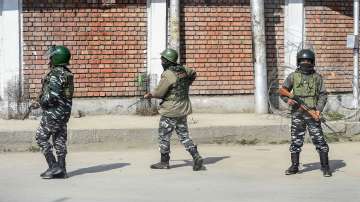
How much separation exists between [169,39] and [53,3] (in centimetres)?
227

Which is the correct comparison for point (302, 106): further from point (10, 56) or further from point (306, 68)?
point (10, 56)

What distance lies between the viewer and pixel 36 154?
34.1 ft

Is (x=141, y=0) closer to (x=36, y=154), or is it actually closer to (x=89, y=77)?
(x=89, y=77)

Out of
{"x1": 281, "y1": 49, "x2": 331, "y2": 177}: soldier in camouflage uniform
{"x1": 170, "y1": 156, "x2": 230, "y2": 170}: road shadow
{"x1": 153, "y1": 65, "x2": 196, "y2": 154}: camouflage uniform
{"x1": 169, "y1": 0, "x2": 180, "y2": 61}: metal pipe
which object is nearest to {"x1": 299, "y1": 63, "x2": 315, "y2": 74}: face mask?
{"x1": 281, "y1": 49, "x2": 331, "y2": 177}: soldier in camouflage uniform

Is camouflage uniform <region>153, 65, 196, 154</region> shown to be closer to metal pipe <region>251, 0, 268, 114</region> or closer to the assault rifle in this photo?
the assault rifle

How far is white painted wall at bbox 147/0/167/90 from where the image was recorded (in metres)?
13.1

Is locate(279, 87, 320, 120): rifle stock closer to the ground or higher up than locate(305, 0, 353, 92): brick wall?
closer to the ground

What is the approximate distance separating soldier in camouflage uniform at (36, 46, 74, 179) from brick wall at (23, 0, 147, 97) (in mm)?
4753

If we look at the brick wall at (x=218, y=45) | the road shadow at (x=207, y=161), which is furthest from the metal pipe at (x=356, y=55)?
the road shadow at (x=207, y=161)

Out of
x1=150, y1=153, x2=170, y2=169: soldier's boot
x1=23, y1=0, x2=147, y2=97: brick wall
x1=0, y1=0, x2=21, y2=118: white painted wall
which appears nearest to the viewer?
x1=150, y1=153, x2=170, y2=169: soldier's boot

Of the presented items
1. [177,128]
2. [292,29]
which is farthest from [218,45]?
[177,128]

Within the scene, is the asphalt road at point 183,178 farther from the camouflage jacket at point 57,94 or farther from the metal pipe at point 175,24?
the metal pipe at point 175,24

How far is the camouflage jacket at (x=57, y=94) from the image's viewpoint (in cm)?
799

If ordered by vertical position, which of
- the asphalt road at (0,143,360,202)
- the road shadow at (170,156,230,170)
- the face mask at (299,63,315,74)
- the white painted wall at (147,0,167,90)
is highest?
the white painted wall at (147,0,167,90)
